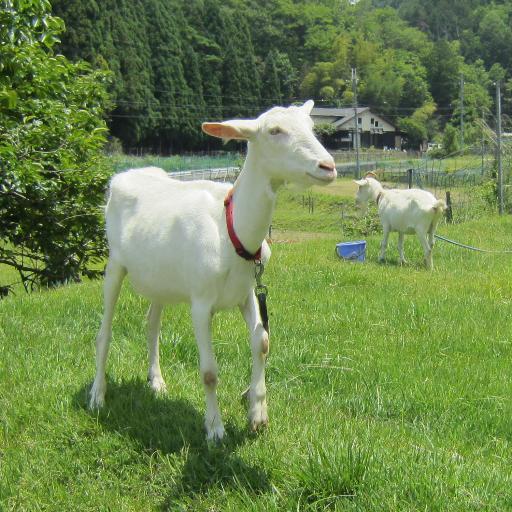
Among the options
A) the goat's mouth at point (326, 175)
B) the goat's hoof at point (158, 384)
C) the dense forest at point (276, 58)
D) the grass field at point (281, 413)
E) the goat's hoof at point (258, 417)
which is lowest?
the grass field at point (281, 413)

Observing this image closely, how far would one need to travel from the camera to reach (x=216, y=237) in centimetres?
412

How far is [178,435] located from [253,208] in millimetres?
1368

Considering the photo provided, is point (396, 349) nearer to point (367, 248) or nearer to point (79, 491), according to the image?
point (79, 491)

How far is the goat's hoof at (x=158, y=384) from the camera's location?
4871 millimetres

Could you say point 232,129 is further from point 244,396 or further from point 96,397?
point 96,397

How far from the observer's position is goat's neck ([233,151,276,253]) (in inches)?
157

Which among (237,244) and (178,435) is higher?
(237,244)

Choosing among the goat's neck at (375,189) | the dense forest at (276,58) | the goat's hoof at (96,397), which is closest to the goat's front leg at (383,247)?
the goat's neck at (375,189)

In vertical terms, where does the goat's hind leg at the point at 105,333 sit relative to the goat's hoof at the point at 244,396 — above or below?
above

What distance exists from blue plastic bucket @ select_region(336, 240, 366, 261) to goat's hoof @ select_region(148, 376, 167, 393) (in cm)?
739

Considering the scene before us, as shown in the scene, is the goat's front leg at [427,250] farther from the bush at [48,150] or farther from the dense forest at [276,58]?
the dense forest at [276,58]

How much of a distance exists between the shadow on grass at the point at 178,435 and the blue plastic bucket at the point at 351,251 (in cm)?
735

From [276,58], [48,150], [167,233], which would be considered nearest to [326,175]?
[167,233]

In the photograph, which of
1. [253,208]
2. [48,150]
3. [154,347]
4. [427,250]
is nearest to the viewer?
[253,208]
